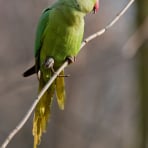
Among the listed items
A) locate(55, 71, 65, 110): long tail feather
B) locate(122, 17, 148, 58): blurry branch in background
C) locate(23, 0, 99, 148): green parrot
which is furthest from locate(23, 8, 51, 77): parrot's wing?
locate(122, 17, 148, 58): blurry branch in background

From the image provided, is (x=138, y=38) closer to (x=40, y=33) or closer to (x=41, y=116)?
(x=40, y=33)

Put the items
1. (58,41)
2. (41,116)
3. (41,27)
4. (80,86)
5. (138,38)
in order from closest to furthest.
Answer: (41,116) → (58,41) → (41,27) → (138,38) → (80,86)

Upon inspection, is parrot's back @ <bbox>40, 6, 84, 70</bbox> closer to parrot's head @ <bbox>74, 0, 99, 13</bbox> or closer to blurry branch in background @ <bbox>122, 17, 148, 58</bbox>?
parrot's head @ <bbox>74, 0, 99, 13</bbox>

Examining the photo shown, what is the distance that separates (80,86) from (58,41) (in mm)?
2895

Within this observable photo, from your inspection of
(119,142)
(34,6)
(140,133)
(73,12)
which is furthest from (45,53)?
(34,6)

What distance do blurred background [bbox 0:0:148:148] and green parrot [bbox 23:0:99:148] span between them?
197cm

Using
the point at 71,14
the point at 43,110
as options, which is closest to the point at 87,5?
the point at 71,14

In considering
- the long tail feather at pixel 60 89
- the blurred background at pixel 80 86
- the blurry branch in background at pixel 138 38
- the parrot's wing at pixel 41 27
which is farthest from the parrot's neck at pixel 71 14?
the blurred background at pixel 80 86

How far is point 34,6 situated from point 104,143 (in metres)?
1.56

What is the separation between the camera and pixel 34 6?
20.1 feet

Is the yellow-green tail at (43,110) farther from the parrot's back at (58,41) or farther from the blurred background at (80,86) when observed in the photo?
the blurred background at (80,86)

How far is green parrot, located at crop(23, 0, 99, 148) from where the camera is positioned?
2838mm

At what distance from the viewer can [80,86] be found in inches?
227

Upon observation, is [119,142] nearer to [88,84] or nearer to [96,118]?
[96,118]
